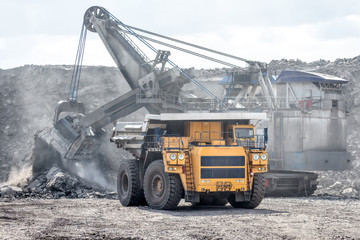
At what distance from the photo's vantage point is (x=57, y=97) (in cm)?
4722

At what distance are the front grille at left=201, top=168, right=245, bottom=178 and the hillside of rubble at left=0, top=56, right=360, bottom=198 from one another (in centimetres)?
1536

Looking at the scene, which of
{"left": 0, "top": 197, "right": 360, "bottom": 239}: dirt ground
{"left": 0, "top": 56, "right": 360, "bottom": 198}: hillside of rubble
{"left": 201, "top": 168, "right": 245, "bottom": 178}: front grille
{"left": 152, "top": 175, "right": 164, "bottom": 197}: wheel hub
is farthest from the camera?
{"left": 0, "top": 56, "right": 360, "bottom": 198}: hillside of rubble

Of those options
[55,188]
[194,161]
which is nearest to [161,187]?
[194,161]

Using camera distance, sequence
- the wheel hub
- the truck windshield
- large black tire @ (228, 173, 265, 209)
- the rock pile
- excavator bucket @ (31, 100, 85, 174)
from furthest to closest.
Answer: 1. excavator bucket @ (31, 100, 85, 174)
2. the rock pile
3. the truck windshield
4. the wheel hub
5. large black tire @ (228, 173, 265, 209)

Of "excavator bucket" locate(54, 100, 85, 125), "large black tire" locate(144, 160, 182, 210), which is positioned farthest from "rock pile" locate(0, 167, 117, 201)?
"large black tire" locate(144, 160, 182, 210)

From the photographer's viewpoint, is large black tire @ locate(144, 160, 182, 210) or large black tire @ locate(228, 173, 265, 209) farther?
large black tire @ locate(228, 173, 265, 209)

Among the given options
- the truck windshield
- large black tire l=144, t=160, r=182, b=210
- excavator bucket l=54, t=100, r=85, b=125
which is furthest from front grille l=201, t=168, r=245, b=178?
excavator bucket l=54, t=100, r=85, b=125

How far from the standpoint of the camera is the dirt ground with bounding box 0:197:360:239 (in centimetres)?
1235

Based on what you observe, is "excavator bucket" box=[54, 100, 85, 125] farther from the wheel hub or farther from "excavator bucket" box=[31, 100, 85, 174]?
the wheel hub

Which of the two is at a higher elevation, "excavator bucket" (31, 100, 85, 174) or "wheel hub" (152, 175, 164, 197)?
"excavator bucket" (31, 100, 85, 174)

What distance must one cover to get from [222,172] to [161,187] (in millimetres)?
1839

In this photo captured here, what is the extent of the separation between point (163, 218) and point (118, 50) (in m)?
16.4

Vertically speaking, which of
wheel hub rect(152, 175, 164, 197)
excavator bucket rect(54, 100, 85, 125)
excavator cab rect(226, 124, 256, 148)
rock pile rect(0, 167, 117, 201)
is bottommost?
rock pile rect(0, 167, 117, 201)

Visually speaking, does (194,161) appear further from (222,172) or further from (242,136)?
(242,136)
